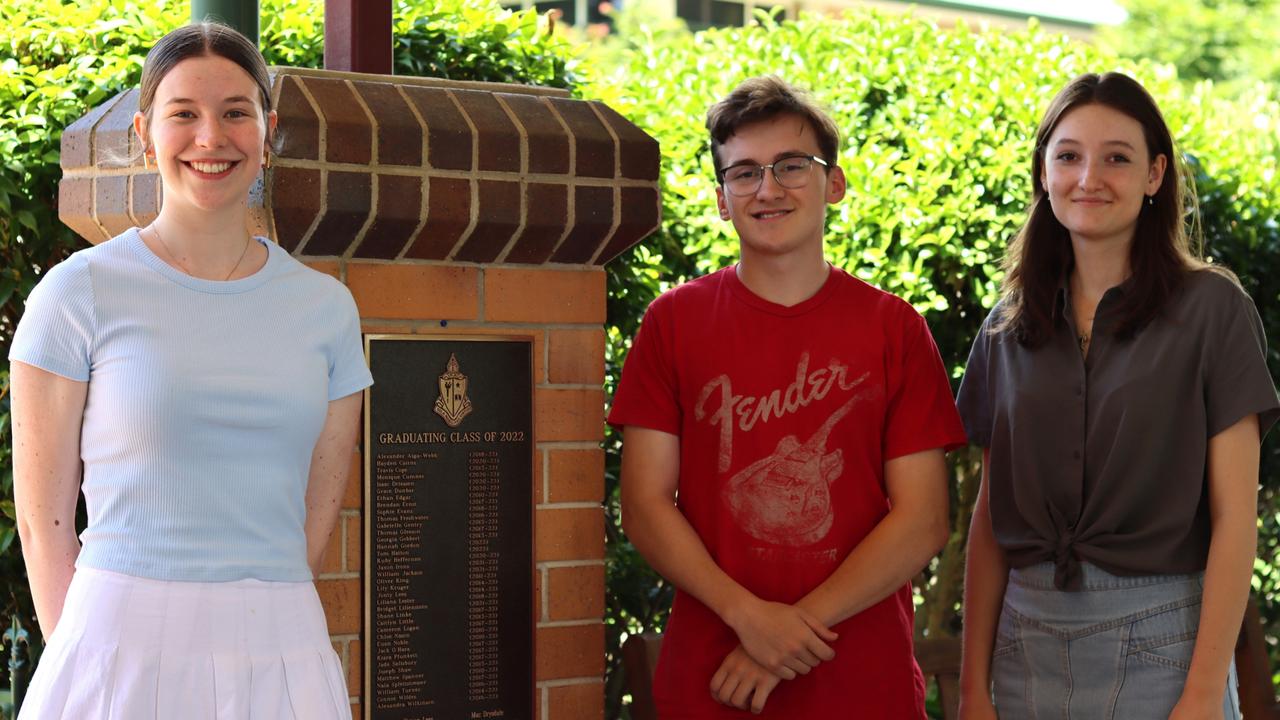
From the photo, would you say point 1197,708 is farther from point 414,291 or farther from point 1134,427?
point 414,291

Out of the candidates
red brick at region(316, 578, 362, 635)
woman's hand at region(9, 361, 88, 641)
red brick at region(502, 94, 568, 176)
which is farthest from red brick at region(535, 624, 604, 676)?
woman's hand at region(9, 361, 88, 641)

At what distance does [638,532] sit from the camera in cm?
300

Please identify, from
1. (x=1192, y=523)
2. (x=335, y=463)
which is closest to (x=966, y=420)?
(x=1192, y=523)

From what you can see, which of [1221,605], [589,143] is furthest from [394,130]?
[1221,605]

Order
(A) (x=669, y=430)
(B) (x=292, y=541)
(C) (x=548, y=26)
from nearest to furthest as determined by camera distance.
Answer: (B) (x=292, y=541) < (A) (x=669, y=430) < (C) (x=548, y=26)

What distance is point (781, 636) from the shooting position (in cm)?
280

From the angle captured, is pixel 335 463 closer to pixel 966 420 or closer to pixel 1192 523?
pixel 966 420

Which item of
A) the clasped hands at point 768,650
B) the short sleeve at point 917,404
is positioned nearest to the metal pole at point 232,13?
the short sleeve at point 917,404

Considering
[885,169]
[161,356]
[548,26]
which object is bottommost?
[161,356]

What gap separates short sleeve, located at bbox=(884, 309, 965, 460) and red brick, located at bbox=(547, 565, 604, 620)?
2.43ft

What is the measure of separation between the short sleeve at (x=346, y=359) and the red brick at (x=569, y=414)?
67 cm

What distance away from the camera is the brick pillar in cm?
289

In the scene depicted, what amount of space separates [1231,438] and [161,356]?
6.53 ft

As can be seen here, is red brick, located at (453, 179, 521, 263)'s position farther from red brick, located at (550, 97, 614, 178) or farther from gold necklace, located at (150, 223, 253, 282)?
gold necklace, located at (150, 223, 253, 282)
